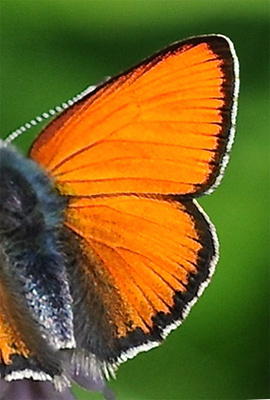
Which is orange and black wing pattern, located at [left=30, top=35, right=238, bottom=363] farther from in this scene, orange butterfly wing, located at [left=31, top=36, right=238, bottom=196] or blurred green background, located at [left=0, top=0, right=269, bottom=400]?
blurred green background, located at [left=0, top=0, right=269, bottom=400]

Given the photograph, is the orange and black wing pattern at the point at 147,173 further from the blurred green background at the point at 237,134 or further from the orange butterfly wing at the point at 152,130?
the blurred green background at the point at 237,134

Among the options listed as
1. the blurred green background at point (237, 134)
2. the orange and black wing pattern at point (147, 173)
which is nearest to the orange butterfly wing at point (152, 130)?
the orange and black wing pattern at point (147, 173)

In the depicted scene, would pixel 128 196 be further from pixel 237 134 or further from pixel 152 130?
pixel 237 134

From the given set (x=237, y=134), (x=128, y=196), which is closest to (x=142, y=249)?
(x=128, y=196)

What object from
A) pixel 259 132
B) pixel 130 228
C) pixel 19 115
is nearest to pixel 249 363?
pixel 259 132

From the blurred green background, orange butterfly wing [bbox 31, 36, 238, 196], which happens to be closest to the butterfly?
orange butterfly wing [bbox 31, 36, 238, 196]

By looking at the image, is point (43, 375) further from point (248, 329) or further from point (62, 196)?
point (248, 329)

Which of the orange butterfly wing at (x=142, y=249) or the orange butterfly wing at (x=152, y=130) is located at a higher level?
the orange butterfly wing at (x=152, y=130)
